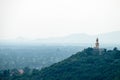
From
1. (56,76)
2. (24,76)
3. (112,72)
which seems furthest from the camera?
(24,76)

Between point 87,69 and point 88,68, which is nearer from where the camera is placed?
point 87,69

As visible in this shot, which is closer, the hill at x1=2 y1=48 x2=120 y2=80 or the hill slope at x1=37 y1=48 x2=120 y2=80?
the hill slope at x1=37 y1=48 x2=120 y2=80

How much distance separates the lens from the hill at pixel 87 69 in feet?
153

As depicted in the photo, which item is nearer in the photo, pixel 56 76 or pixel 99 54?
pixel 56 76

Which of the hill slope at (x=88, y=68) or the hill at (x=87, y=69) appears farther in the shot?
the hill at (x=87, y=69)

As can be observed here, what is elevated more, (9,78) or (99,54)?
(99,54)

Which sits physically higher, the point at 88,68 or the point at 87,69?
the point at 88,68

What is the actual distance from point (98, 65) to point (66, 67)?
4.70 meters

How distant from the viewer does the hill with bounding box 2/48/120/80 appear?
46594 millimetres

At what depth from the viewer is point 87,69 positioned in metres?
49.8

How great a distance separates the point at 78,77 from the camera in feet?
156

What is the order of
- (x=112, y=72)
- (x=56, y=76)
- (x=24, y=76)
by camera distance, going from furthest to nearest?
(x=24, y=76) < (x=56, y=76) < (x=112, y=72)

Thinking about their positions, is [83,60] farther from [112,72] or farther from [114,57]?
[112,72]

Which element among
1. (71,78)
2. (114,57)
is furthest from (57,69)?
(114,57)
